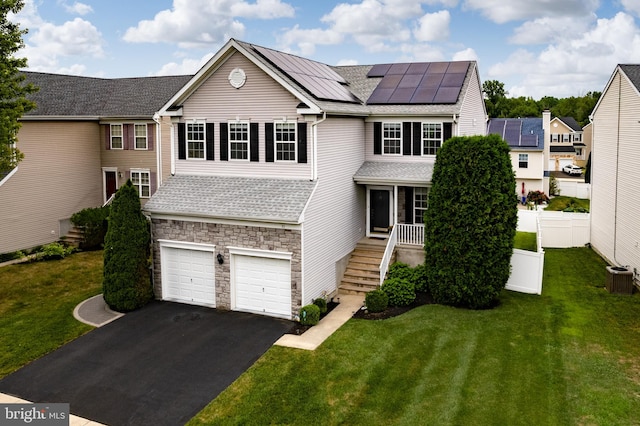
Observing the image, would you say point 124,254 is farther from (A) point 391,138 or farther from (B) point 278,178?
(A) point 391,138

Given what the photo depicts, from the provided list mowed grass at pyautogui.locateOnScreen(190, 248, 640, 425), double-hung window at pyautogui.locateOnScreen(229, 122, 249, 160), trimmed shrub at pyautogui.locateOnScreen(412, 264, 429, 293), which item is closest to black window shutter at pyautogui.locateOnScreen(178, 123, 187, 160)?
double-hung window at pyautogui.locateOnScreen(229, 122, 249, 160)

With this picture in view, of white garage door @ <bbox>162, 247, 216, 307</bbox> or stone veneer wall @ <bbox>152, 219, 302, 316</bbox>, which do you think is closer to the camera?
stone veneer wall @ <bbox>152, 219, 302, 316</bbox>

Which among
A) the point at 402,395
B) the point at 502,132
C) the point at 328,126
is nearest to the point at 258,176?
the point at 328,126

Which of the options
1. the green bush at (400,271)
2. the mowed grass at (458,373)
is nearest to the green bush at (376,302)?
the mowed grass at (458,373)

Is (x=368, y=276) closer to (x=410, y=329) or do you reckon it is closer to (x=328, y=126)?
(x=410, y=329)

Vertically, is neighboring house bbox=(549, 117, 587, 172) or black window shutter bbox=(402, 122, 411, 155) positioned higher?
neighboring house bbox=(549, 117, 587, 172)

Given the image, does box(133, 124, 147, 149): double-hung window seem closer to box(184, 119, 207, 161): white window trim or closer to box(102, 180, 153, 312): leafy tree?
box(184, 119, 207, 161): white window trim

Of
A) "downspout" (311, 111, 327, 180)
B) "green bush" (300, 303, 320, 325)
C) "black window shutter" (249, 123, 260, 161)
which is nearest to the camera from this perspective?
"green bush" (300, 303, 320, 325)

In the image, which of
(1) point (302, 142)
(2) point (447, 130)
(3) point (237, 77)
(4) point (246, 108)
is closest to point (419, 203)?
(2) point (447, 130)
